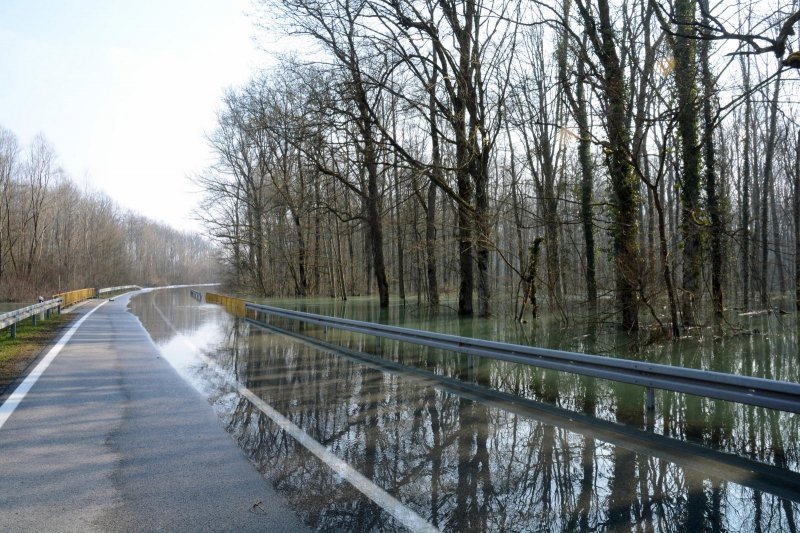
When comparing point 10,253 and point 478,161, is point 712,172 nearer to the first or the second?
point 478,161

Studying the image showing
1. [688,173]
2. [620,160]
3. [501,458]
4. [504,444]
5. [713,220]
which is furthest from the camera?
[688,173]

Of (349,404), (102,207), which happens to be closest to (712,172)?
(349,404)

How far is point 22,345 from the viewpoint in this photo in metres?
14.4

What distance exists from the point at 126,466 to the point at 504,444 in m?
3.57

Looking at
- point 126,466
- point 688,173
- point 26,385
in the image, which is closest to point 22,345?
point 26,385

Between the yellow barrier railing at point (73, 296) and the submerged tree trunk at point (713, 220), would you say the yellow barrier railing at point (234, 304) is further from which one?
the submerged tree trunk at point (713, 220)

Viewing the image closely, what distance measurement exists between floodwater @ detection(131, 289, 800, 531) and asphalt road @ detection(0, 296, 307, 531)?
0.28 metres

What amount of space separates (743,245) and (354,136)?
11941 millimetres

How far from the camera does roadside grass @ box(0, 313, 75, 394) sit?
411 inches

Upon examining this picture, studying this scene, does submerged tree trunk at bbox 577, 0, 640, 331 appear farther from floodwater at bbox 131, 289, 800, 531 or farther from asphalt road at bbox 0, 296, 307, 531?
asphalt road at bbox 0, 296, 307, 531

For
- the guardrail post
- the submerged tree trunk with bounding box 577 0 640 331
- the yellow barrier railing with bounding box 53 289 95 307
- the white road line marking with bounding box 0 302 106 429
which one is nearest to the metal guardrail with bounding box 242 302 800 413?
the guardrail post

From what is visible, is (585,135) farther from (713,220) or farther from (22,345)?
(22,345)

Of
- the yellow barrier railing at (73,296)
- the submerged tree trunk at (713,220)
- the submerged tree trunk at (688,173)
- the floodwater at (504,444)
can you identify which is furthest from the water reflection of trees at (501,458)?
the yellow barrier railing at (73,296)

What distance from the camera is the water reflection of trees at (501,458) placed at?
4.13 m
